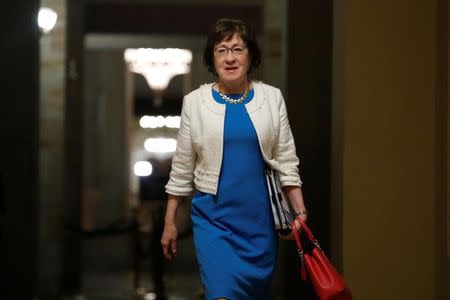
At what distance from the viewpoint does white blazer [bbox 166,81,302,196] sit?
11.0 ft

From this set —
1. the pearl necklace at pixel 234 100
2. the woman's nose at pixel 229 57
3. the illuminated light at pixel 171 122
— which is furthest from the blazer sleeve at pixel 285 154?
the illuminated light at pixel 171 122

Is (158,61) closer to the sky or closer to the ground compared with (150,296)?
closer to the sky

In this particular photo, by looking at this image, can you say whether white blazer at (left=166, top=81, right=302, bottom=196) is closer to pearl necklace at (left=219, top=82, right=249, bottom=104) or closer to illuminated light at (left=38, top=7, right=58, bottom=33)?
pearl necklace at (left=219, top=82, right=249, bottom=104)

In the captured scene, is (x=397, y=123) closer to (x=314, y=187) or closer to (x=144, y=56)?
(x=314, y=187)

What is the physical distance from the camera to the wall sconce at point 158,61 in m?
13.7

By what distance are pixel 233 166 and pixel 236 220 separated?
198mm

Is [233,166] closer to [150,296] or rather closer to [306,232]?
[306,232]

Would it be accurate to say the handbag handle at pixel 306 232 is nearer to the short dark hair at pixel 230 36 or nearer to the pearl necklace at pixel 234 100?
the pearl necklace at pixel 234 100

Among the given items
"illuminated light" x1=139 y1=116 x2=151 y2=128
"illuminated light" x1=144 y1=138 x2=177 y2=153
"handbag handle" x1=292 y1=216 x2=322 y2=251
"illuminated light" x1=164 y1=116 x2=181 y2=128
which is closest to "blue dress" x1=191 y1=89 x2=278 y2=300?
"handbag handle" x1=292 y1=216 x2=322 y2=251

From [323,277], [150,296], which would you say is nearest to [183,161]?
[323,277]

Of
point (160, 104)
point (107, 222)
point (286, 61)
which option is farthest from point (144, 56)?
point (160, 104)

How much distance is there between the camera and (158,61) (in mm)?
14102

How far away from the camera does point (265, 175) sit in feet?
11.2

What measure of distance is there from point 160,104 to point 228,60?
20.0 m
